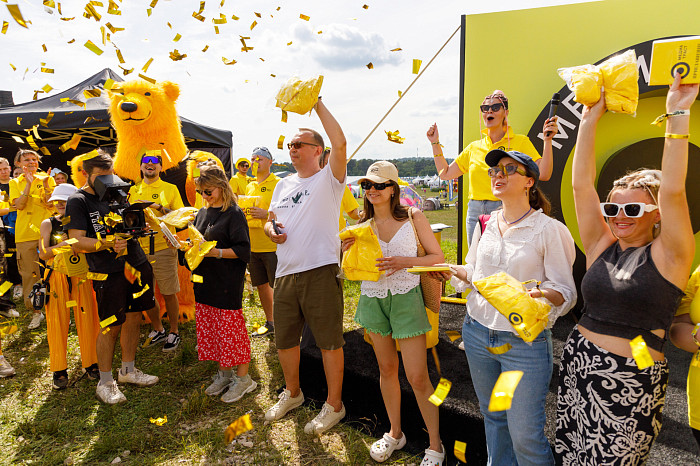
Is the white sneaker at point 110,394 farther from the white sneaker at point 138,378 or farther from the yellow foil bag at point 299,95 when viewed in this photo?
the yellow foil bag at point 299,95

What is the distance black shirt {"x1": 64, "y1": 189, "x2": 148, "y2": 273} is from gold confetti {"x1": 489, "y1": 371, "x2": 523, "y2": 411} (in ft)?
9.26

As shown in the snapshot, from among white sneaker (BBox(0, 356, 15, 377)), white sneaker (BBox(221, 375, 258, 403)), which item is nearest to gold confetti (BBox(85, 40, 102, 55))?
white sneaker (BBox(221, 375, 258, 403))

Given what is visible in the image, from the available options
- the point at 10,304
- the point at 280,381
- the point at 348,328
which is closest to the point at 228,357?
the point at 280,381

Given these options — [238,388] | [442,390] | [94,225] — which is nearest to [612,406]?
[442,390]

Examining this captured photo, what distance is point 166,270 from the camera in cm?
410

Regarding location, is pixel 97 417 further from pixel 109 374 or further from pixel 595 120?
pixel 595 120

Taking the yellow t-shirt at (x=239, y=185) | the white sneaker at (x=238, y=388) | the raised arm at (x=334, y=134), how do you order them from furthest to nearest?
the yellow t-shirt at (x=239, y=185), the white sneaker at (x=238, y=388), the raised arm at (x=334, y=134)

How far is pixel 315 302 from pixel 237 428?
986mm

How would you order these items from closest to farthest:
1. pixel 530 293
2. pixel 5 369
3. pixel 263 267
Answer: pixel 530 293 < pixel 5 369 < pixel 263 267

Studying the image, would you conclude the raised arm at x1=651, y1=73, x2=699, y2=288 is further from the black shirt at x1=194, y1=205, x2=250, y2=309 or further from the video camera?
the video camera

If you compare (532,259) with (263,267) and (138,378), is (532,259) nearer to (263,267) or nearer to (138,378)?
(263,267)

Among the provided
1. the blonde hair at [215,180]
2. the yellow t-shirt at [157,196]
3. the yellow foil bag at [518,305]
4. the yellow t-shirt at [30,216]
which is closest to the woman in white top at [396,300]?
the yellow foil bag at [518,305]

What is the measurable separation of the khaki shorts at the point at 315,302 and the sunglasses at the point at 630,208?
1.65 m

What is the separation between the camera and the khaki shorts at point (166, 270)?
409cm
